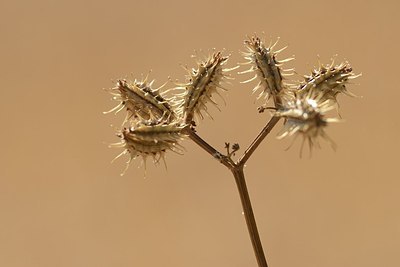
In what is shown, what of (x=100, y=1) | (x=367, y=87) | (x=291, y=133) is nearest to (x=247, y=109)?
(x=367, y=87)

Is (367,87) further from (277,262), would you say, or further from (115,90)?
(115,90)

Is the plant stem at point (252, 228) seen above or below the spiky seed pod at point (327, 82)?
below

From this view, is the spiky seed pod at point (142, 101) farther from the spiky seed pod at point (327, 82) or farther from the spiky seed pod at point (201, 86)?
the spiky seed pod at point (327, 82)

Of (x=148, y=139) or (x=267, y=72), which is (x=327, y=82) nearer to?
(x=267, y=72)

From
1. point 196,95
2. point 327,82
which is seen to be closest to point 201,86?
point 196,95

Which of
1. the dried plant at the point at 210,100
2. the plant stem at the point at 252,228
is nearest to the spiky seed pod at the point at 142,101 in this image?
the dried plant at the point at 210,100

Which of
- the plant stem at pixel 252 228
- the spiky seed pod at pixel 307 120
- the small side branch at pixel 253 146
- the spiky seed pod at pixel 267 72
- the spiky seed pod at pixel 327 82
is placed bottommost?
the plant stem at pixel 252 228

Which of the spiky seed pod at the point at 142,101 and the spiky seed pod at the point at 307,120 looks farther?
the spiky seed pod at the point at 142,101
